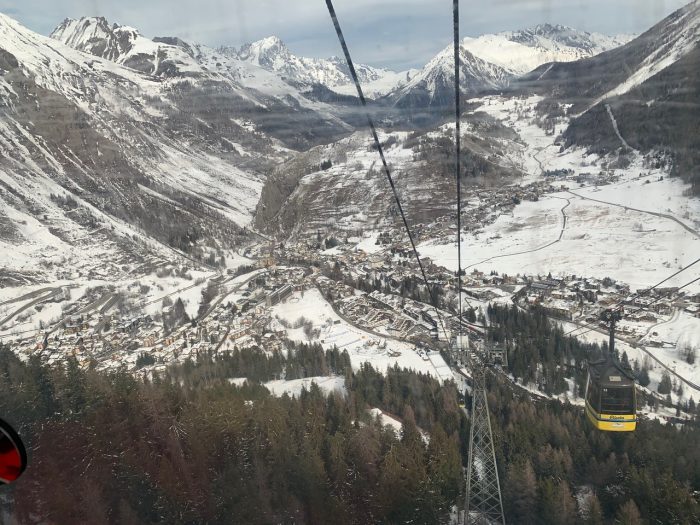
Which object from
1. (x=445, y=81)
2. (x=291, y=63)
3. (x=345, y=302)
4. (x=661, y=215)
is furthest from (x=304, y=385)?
(x=291, y=63)

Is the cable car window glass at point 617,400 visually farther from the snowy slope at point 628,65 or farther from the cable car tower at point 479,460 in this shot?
A: the snowy slope at point 628,65

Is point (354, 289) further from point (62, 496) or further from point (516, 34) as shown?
point (516, 34)

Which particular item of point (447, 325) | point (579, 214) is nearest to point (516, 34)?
point (579, 214)

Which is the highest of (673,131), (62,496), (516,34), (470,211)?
(516,34)

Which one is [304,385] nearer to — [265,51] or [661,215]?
[661,215]

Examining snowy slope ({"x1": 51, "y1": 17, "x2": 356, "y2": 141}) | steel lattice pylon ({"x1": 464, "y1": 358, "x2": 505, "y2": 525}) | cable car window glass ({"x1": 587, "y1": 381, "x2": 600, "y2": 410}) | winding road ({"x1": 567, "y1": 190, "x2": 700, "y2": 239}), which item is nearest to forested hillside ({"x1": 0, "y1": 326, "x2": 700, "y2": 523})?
steel lattice pylon ({"x1": 464, "y1": 358, "x2": 505, "y2": 525})
